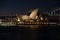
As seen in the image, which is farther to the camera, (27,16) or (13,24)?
(27,16)

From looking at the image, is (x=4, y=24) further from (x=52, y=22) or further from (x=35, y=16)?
(x=52, y=22)

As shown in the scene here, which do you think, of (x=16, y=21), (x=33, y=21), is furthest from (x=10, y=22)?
(x=33, y=21)

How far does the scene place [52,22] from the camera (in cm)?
10231

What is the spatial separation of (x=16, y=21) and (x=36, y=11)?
27.7 ft

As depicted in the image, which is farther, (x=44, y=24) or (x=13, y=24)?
(x=44, y=24)

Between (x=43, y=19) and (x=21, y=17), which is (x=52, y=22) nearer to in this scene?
(x=43, y=19)

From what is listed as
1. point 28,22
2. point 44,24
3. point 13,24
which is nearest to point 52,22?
point 44,24

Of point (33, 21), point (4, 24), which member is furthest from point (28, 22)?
point (4, 24)

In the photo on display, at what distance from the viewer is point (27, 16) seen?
10256 cm

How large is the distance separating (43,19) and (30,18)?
5.02m

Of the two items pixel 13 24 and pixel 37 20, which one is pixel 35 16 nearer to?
pixel 37 20

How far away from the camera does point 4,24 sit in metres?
96.6

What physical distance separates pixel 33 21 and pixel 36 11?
392 cm

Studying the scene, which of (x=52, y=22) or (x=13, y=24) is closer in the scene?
(x=13, y=24)
